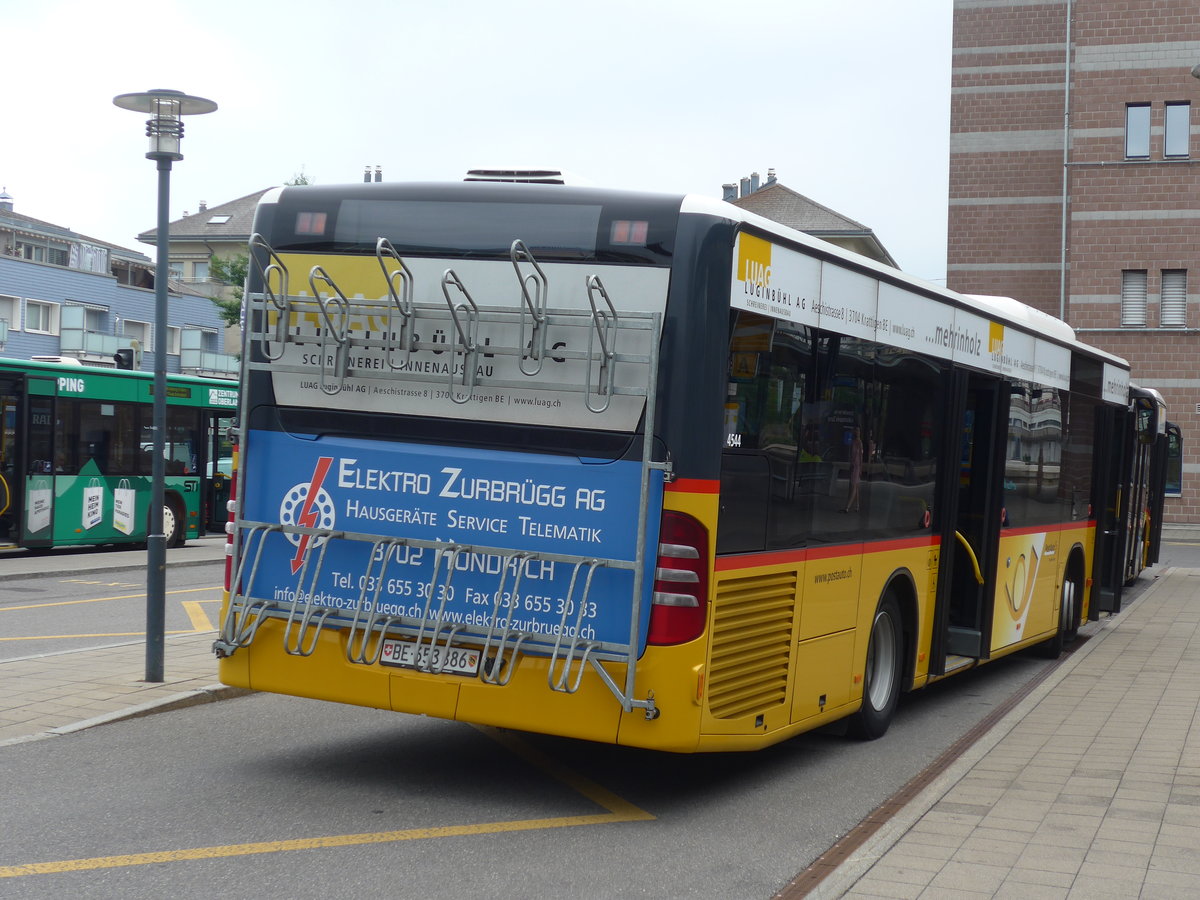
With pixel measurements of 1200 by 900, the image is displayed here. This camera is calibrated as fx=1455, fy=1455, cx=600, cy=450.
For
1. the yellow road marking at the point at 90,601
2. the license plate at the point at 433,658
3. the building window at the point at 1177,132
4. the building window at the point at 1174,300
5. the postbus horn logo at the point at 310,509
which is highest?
the building window at the point at 1177,132

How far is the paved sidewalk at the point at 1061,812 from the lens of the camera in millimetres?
5547

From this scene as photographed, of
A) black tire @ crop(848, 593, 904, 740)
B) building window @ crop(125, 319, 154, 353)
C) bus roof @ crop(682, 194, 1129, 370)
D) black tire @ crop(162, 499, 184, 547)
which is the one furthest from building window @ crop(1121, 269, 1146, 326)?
building window @ crop(125, 319, 154, 353)

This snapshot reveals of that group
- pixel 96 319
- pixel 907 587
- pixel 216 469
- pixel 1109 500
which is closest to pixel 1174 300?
pixel 216 469

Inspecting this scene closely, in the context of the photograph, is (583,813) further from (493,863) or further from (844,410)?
(844,410)

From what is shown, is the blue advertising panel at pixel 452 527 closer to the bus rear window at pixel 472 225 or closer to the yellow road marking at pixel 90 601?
the bus rear window at pixel 472 225

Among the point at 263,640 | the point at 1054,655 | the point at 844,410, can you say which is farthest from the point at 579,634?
the point at 1054,655

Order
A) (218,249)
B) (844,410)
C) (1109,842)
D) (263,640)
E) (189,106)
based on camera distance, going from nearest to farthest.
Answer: (1109,842) → (263,640) → (844,410) → (189,106) → (218,249)

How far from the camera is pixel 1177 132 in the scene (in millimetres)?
43000

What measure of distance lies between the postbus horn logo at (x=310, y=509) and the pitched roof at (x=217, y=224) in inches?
3108

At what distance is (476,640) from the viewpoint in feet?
21.8

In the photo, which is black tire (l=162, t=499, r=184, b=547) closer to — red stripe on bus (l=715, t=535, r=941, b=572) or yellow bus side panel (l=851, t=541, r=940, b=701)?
yellow bus side panel (l=851, t=541, r=940, b=701)

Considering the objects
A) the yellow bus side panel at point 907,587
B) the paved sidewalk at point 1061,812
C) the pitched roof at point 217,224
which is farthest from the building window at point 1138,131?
the pitched roof at point 217,224

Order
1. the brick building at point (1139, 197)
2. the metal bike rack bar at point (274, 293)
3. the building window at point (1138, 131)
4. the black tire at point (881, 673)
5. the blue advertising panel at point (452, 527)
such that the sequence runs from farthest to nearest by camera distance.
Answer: the building window at point (1138, 131)
the brick building at point (1139, 197)
the black tire at point (881, 673)
the metal bike rack bar at point (274, 293)
the blue advertising panel at point (452, 527)

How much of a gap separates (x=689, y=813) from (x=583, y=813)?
513 mm
